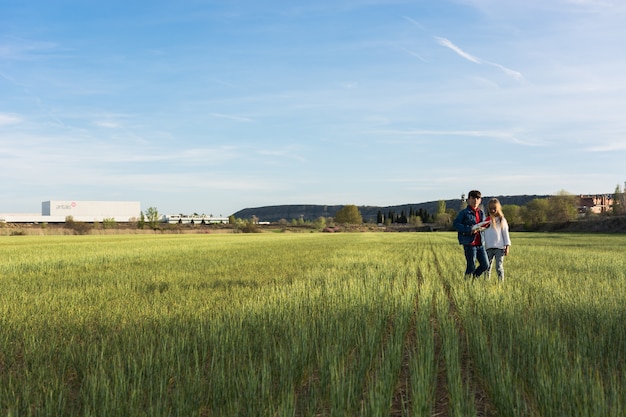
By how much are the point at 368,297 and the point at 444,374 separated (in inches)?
147

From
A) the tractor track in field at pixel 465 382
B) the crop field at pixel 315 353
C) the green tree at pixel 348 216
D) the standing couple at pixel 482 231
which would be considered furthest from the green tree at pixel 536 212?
the tractor track in field at pixel 465 382

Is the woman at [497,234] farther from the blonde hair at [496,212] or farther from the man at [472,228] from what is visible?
the man at [472,228]

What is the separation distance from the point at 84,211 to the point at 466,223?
150415 millimetres

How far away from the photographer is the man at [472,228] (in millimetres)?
10009

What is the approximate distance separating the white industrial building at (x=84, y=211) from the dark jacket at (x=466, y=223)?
471 feet

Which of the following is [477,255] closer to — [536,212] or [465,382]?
[465,382]

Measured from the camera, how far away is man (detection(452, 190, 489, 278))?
10009mm

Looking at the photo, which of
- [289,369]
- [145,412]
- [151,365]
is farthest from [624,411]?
[151,365]

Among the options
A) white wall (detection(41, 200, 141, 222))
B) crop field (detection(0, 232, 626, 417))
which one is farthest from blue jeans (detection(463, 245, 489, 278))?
white wall (detection(41, 200, 141, 222))

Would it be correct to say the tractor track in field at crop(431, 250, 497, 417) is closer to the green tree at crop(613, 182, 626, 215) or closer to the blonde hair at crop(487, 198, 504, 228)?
the blonde hair at crop(487, 198, 504, 228)

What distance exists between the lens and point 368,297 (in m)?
8.64

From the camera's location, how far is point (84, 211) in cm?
14475

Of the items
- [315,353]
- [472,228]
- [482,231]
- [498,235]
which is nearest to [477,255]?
[482,231]

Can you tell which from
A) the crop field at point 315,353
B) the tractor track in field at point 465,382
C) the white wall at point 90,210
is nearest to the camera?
the crop field at point 315,353
